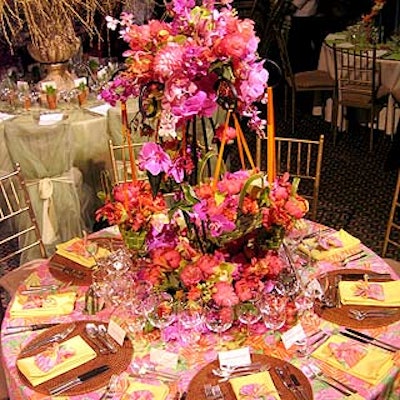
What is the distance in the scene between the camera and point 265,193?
1.79 meters

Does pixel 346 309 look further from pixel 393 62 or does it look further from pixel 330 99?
pixel 330 99

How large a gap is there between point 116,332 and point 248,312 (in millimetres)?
383

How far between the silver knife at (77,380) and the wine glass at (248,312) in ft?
1.31

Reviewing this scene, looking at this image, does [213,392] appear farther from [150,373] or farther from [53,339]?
[53,339]

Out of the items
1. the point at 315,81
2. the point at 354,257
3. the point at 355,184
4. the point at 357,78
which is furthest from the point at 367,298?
the point at 315,81

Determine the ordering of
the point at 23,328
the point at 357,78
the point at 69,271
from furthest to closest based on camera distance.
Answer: the point at 357,78
the point at 69,271
the point at 23,328

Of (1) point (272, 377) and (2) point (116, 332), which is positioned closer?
(1) point (272, 377)

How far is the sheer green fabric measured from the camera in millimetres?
3406

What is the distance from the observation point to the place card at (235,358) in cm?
175

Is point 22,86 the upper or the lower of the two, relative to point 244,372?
upper

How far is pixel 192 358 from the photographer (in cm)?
180

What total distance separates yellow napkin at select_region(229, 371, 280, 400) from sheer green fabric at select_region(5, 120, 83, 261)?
6.83 feet

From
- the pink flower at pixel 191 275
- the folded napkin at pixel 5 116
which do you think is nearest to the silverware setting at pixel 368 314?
the pink flower at pixel 191 275

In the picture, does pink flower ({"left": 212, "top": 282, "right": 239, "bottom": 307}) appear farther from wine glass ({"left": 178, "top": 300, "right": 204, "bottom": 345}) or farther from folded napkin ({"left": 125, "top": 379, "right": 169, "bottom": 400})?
folded napkin ({"left": 125, "top": 379, "right": 169, "bottom": 400})
